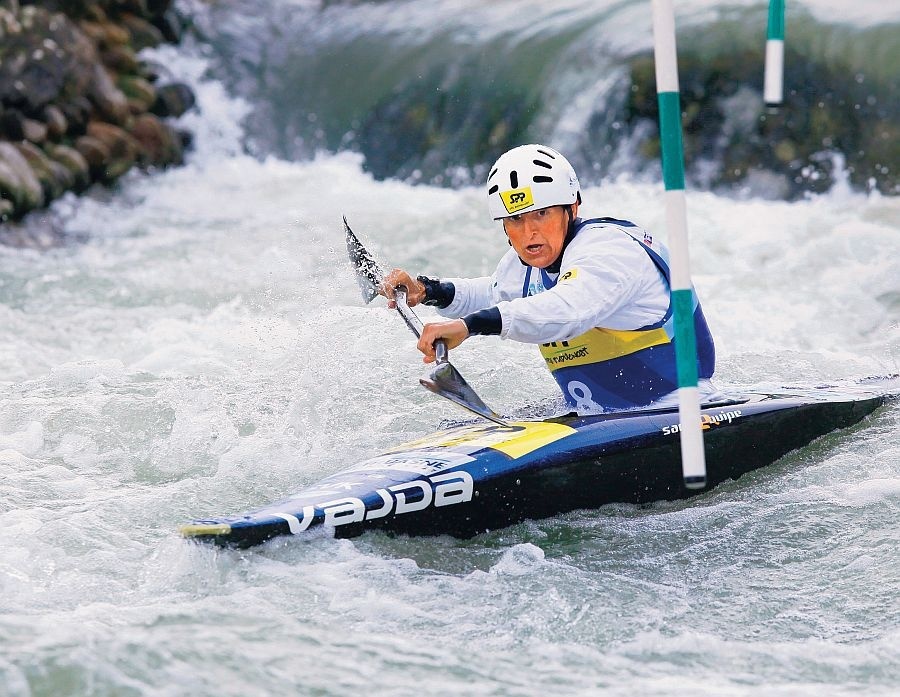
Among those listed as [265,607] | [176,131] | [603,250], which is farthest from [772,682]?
[176,131]

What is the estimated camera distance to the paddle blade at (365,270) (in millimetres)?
5238

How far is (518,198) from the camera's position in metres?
4.72

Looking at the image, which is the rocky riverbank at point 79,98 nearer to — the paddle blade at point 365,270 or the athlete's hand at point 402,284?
the paddle blade at point 365,270

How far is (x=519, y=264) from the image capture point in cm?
525

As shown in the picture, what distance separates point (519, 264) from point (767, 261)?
15.6 feet

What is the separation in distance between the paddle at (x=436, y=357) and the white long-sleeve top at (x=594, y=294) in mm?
274

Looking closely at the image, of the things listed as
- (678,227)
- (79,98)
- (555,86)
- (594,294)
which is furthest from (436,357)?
(79,98)

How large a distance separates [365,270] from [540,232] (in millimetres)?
890

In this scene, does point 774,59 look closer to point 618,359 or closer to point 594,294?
point 594,294

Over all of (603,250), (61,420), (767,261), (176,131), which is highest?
(176,131)

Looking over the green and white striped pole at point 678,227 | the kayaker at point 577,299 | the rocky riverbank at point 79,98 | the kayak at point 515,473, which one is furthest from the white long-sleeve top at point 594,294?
the rocky riverbank at point 79,98

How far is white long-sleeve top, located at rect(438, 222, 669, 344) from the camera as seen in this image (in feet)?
14.6

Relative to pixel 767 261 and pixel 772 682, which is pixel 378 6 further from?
pixel 772 682

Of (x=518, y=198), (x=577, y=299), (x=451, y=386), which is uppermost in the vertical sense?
(x=518, y=198)
